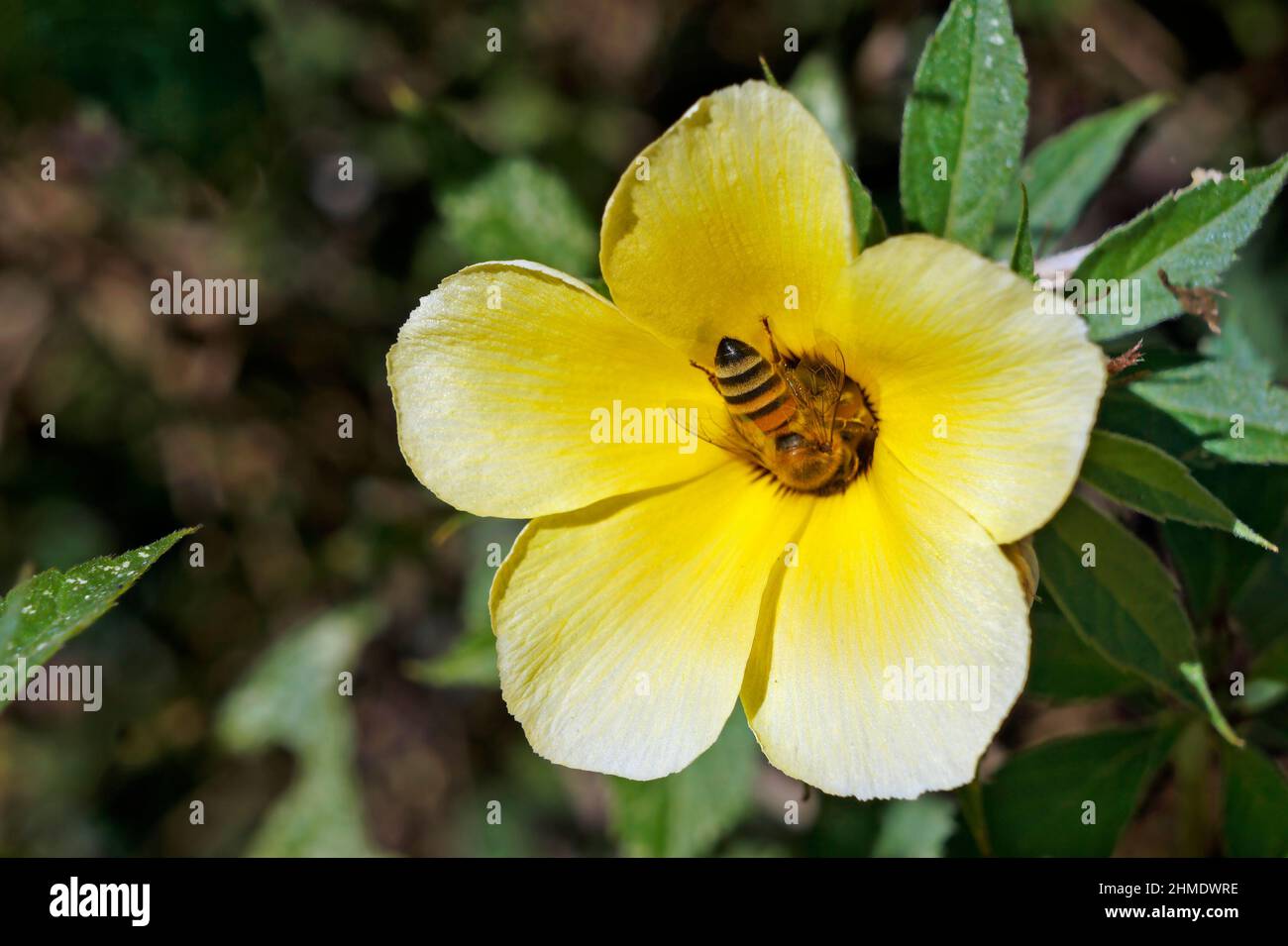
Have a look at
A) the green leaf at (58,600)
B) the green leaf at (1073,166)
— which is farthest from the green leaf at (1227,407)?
the green leaf at (58,600)

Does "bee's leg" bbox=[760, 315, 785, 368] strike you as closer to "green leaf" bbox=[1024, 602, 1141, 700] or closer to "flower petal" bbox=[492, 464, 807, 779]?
"flower petal" bbox=[492, 464, 807, 779]

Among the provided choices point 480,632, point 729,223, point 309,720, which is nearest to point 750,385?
point 729,223

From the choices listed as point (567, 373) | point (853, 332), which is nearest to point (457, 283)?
point (567, 373)

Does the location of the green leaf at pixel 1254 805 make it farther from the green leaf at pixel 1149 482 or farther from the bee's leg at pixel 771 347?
the bee's leg at pixel 771 347

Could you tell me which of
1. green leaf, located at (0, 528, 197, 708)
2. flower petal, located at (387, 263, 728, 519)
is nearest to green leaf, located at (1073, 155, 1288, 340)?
flower petal, located at (387, 263, 728, 519)

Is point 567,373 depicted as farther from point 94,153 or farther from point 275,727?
point 94,153
